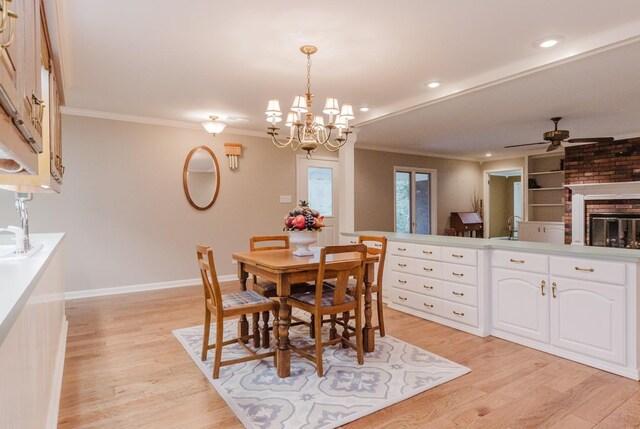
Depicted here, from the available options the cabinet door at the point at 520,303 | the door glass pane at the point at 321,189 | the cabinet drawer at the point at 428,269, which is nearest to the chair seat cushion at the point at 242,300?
the cabinet drawer at the point at 428,269

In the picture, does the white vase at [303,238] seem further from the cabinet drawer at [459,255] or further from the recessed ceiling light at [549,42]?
the recessed ceiling light at [549,42]

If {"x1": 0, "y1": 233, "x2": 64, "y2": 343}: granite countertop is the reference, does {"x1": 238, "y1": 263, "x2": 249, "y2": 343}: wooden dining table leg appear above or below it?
below

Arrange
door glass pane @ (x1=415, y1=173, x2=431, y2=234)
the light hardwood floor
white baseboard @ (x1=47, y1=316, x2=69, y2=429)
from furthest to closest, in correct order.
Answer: door glass pane @ (x1=415, y1=173, x2=431, y2=234), the light hardwood floor, white baseboard @ (x1=47, y1=316, x2=69, y2=429)

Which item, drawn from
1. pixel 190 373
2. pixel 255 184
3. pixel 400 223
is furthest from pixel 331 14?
pixel 400 223

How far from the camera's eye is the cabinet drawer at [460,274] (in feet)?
11.5

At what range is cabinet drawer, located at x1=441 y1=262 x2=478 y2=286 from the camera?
349 centimetres

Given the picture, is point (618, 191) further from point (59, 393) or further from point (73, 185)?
point (73, 185)

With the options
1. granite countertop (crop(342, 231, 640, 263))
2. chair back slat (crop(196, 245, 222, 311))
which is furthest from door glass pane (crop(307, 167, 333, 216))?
chair back slat (crop(196, 245, 222, 311))

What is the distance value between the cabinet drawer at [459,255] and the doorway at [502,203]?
20.0 ft

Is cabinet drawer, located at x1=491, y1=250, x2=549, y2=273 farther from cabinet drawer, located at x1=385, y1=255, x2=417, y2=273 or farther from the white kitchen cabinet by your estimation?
the white kitchen cabinet

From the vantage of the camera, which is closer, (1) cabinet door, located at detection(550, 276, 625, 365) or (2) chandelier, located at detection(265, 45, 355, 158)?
(1) cabinet door, located at detection(550, 276, 625, 365)

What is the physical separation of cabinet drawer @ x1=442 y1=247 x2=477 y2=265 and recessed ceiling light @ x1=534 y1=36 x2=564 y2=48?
1755mm

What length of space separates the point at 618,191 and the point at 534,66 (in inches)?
172

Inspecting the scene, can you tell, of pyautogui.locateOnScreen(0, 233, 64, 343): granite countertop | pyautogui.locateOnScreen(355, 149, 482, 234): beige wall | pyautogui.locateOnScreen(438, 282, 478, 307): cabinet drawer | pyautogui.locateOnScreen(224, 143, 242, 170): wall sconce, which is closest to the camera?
pyautogui.locateOnScreen(0, 233, 64, 343): granite countertop
